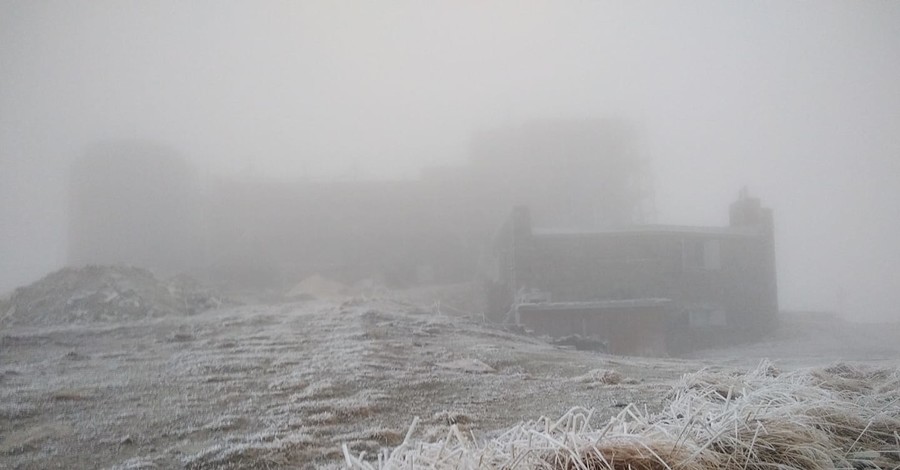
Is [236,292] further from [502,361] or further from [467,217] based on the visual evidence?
[502,361]

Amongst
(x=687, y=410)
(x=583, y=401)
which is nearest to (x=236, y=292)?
(x=583, y=401)

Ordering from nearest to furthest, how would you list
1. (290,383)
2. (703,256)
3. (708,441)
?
(708,441) < (290,383) < (703,256)

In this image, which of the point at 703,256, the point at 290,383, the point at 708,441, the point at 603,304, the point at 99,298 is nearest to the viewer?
the point at 708,441

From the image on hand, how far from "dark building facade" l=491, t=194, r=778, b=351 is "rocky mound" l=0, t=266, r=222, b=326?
281cm

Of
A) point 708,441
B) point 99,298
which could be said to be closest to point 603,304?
point 708,441

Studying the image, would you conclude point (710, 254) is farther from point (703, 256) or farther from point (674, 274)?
point (674, 274)

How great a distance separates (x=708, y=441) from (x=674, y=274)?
380 cm

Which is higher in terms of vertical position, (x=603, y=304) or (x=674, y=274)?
(x=674, y=274)

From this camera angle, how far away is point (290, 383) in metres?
2.57

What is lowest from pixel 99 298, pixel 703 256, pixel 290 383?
pixel 290 383

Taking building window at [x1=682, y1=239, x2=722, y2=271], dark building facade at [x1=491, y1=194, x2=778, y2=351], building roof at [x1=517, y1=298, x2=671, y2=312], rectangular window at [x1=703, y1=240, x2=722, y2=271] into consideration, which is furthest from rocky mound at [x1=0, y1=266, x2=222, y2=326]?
rectangular window at [x1=703, y1=240, x2=722, y2=271]

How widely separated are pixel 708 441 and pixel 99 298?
5058 millimetres

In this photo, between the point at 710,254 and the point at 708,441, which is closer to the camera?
the point at 708,441

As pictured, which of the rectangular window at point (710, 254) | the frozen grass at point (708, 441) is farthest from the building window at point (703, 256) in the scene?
the frozen grass at point (708, 441)
